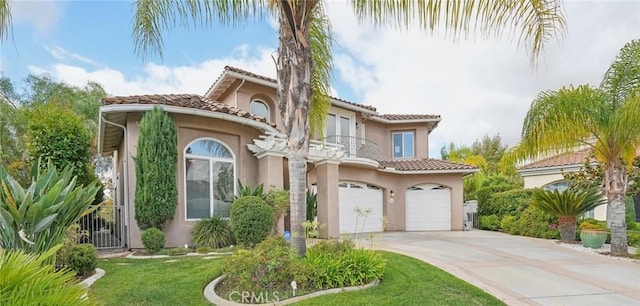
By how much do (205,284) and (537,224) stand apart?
53.3 ft

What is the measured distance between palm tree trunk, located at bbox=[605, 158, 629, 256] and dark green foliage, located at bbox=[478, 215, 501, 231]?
9.42m

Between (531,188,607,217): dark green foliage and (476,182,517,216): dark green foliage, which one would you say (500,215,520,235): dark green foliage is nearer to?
(476,182,517,216): dark green foliage

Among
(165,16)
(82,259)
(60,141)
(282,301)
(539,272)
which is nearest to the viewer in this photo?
(282,301)

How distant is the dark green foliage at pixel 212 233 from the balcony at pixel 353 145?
8.86 meters

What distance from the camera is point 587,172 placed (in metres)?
16.1

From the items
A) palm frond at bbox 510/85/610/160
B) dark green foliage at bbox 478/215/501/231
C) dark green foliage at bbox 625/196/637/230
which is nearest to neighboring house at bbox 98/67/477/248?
dark green foliage at bbox 478/215/501/231

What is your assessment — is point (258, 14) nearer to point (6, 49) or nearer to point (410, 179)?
point (6, 49)

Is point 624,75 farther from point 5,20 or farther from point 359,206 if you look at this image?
point 5,20

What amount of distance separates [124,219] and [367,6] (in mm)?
10914

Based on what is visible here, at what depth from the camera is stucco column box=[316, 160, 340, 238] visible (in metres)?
15.8

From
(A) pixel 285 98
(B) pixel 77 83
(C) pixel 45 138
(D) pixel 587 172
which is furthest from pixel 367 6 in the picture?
(B) pixel 77 83

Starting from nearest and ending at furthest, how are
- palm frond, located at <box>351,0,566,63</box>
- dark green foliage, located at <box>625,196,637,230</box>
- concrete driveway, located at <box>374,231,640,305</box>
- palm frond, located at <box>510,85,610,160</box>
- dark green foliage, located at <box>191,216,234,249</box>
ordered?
palm frond, located at <box>351,0,566,63</box>
concrete driveway, located at <box>374,231,640,305</box>
palm frond, located at <box>510,85,610,160</box>
dark green foliage, located at <box>191,216,234,249</box>
dark green foliage, located at <box>625,196,637,230</box>

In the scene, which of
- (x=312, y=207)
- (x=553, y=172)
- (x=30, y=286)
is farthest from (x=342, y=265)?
(x=553, y=172)

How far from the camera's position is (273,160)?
45.8ft
